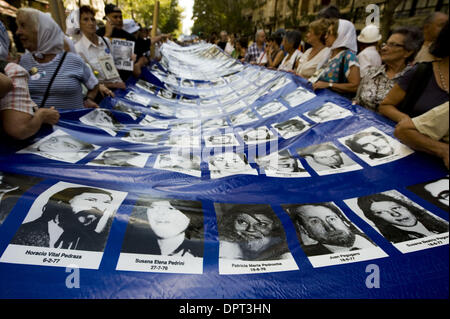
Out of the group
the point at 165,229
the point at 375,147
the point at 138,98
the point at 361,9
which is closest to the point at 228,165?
the point at 165,229

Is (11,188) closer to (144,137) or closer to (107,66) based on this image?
(144,137)

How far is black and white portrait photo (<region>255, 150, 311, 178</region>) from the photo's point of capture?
5.35 feet

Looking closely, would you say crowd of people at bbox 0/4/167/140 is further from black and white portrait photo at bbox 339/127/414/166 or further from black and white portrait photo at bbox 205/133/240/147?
black and white portrait photo at bbox 339/127/414/166

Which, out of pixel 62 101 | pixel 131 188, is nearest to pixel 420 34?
pixel 131 188

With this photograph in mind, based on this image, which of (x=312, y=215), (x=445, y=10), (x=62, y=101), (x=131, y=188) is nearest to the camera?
(x=445, y=10)

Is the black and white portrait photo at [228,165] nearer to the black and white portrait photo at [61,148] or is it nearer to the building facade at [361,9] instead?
the black and white portrait photo at [61,148]

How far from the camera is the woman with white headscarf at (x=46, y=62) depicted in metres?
1.93

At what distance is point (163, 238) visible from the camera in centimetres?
111

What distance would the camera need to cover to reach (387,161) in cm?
145

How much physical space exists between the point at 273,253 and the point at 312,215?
31cm

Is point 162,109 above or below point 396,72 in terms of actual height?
below

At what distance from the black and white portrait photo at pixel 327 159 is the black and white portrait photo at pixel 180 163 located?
2.41ft

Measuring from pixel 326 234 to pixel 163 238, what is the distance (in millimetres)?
709

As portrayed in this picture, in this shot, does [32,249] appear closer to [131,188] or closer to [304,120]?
[131,188]
